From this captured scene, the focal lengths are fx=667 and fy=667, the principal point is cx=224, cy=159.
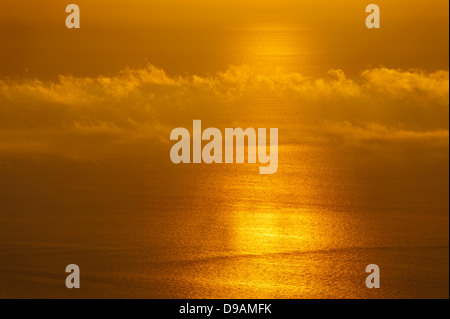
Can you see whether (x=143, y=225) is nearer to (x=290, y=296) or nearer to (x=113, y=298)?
(x=113, y=298)

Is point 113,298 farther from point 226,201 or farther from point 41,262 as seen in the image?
point 226,201

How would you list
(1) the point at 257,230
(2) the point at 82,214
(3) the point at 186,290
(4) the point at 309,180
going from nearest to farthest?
(3) the point at 186,290
(1) the point at 257,230
(2) the point at 82,214
(4) the point at 309,180

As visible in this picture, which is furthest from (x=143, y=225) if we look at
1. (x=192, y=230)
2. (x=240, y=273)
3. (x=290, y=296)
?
(x=290, y=296)

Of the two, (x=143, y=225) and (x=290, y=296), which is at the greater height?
(x=143, y=225)

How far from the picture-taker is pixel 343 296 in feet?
40.4

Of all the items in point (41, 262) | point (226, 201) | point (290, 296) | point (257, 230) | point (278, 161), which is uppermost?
point (278, 161)

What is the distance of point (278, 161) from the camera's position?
20734mm

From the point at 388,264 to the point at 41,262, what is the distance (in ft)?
24.0

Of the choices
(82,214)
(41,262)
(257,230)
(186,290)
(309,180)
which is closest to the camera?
(186,290)

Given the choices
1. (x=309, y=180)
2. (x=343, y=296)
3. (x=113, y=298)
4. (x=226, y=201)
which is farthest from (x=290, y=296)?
(x=309, y=180)

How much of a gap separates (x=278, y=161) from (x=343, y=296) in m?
8.78

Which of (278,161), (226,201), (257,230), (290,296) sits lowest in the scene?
(290,296)

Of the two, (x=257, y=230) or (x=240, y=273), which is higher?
(x=257, y=230)

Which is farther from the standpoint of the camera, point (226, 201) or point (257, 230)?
point (226, 201)
